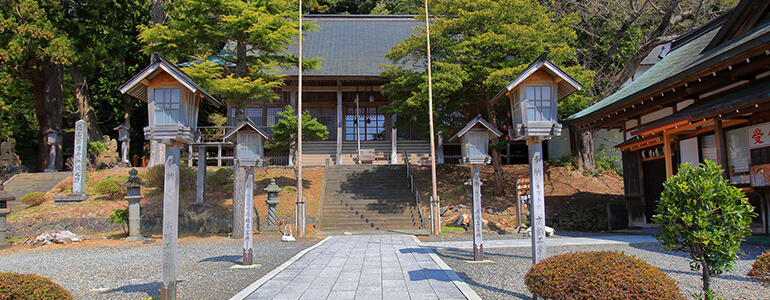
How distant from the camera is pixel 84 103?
2533cm

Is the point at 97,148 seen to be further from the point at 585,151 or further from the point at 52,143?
the point at 585,151

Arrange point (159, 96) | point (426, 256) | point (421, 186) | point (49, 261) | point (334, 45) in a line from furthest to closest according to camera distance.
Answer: point (334, 45), point (421, 186), point (49, 261), point (426, 256), point (159, 96)

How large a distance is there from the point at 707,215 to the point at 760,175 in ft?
22.7

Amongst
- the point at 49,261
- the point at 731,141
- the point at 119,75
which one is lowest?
the point at 49,261

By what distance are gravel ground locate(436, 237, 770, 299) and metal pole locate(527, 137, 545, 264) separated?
1.89ft

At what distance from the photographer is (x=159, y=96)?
6352 mm

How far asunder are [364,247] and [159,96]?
6.44 meters

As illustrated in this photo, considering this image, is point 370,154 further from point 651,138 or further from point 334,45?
point 651,138

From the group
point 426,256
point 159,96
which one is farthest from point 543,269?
point 159,96

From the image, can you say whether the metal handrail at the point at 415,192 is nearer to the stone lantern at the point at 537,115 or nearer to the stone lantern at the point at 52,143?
the stone lantern at the point at 537,115

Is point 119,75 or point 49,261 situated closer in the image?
point 49,261

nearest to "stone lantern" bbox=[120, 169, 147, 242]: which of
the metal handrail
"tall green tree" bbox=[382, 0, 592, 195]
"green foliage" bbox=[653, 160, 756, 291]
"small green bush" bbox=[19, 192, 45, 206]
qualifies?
"small green bush" bbox=[19, 192, 45, 206]

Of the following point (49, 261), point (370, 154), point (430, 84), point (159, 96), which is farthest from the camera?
point (370, 154)

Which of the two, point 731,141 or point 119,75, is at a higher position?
point 119,75
